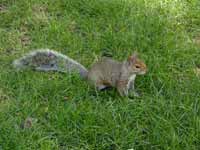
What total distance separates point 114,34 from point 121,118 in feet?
2.80

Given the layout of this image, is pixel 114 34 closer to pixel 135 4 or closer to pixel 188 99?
pixel 135 4

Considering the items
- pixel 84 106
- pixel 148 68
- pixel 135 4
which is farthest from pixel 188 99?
pixel 135 4

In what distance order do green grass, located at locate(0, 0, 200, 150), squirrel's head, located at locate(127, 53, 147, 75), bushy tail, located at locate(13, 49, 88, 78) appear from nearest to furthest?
1. green grass, located at locate(0, 0, 200, 150)
2. squirrel's head, located at locate(127, 53, 147, 75)
3. bushy tail, located at locate(13, 49, 88, 78)

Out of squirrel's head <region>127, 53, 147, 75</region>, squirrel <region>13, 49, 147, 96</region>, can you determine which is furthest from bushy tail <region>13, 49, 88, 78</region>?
squirrel's head <region>127, 53, 147, 75</region>

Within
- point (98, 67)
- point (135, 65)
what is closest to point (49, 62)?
point (98, 67)

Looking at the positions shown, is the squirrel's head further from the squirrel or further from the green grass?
the green grass

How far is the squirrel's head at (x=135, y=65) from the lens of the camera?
3.08 m

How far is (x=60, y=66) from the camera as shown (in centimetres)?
333

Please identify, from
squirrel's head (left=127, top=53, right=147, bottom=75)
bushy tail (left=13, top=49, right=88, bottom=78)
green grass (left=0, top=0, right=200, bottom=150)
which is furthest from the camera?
bushy tail (left=13, top=49, right=88, bottom=78)

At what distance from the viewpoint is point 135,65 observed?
3.08 metres

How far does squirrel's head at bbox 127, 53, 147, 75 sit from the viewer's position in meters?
3.08

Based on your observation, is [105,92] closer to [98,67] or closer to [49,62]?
[98,67]

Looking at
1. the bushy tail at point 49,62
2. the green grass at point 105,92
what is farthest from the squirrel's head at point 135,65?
the bushy tail at point 49,62

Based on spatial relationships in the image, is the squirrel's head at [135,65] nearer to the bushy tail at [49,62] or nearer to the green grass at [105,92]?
the green grass at [105,92]
